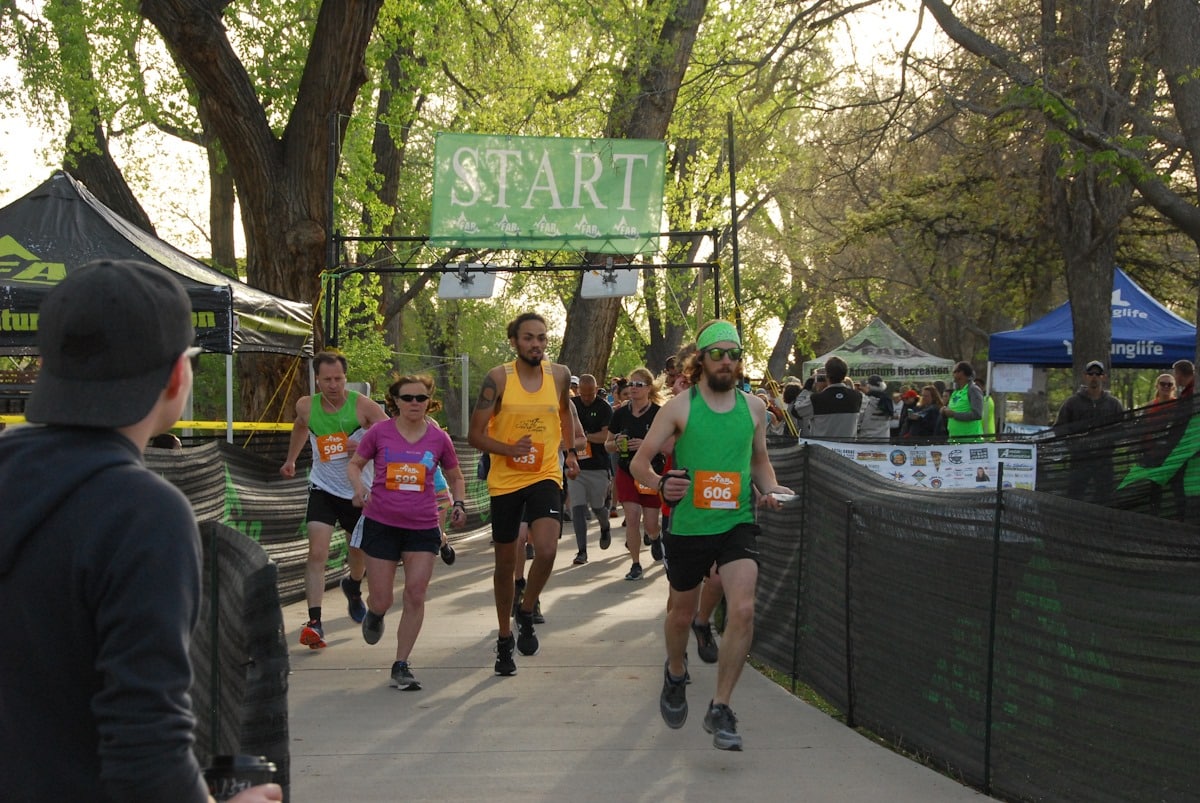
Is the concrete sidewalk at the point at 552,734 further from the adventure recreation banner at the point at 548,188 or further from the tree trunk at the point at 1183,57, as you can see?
the adventure recreation banner at the point at 548,188

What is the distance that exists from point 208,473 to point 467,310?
4686cm

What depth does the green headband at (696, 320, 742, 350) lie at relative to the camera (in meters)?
6.56

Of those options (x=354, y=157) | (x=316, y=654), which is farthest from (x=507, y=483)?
(x=354, y=157)

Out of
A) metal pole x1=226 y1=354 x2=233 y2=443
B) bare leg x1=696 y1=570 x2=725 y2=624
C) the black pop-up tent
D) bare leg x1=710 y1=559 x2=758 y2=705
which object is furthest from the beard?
metal pole x1=226 y1=354 x2=233 y2=443

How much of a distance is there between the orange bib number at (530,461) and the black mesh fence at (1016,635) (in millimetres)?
1707

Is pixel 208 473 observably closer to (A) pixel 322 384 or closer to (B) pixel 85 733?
(A) pixel 322 384

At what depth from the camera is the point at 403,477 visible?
796cm

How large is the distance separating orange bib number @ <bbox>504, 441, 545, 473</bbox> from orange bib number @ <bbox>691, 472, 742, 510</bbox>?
188cm

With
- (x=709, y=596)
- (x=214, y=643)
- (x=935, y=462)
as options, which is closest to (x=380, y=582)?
(x=709, y=596)

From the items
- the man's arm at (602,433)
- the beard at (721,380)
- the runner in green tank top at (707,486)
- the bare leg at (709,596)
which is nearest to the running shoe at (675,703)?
the runner in green tank top at (707,486)

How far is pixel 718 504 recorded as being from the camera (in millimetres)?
6441

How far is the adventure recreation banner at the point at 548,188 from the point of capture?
16.1 meters

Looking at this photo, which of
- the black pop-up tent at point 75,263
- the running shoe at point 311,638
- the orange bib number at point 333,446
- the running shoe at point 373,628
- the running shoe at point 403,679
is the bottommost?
the running shoe at point 311,638

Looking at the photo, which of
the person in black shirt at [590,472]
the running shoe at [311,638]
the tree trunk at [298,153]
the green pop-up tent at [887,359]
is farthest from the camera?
the green pop-up tent at [887,359]
